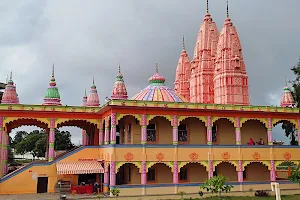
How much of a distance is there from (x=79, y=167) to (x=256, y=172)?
15.4m

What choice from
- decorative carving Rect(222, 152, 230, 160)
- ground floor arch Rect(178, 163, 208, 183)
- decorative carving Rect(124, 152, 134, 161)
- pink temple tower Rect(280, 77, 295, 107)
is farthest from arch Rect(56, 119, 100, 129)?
pink temple tower Rect(280, 77, 295, 107)

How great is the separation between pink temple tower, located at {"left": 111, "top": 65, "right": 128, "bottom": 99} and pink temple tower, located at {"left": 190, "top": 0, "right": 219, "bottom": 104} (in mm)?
15237

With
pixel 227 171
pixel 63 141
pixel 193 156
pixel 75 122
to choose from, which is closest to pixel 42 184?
pixel 75 122

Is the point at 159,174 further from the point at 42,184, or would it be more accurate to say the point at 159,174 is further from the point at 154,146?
the point at 42,184

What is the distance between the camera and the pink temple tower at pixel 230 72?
131ft

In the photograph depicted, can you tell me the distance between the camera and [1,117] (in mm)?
24812

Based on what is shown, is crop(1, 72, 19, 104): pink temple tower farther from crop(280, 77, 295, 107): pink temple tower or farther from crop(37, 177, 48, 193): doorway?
crop(280, 77, 295, 107): pink temple tower

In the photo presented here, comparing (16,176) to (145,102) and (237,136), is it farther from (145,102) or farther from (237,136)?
(237,136)

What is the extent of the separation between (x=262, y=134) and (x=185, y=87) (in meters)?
24.6

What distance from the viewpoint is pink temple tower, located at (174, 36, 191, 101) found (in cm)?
5303

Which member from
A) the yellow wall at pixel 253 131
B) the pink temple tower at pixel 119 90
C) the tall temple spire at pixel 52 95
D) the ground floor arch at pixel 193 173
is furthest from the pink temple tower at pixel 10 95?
the yellow wall at pixel 253 131

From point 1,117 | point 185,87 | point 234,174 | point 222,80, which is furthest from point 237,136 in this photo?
point 185,87

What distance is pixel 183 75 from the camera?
53688 millimetres

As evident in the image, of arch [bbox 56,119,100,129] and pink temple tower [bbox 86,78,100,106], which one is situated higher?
pink temple tower [bbox 86,78,100,106]
